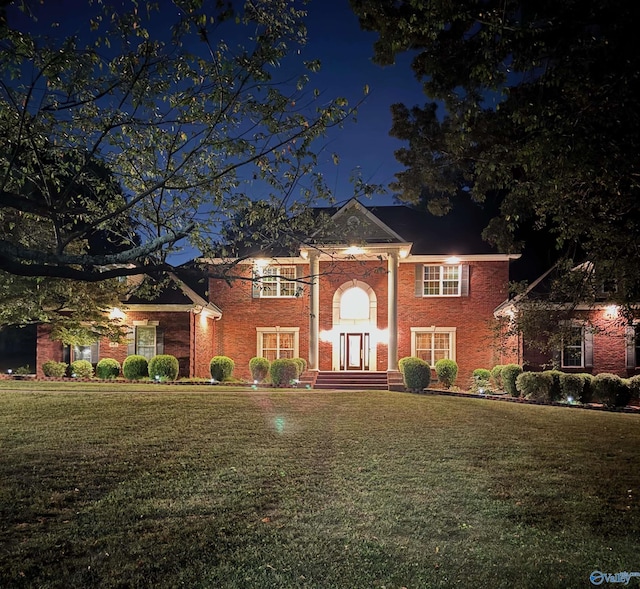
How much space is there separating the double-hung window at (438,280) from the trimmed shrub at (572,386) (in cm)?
710

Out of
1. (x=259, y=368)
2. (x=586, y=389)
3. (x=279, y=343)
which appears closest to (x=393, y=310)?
(x=279, y=343)

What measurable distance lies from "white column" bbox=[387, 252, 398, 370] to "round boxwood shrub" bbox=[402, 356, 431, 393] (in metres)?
1.99

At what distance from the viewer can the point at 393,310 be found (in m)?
23.5

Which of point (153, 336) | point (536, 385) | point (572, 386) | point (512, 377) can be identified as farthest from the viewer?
point (153, 336)

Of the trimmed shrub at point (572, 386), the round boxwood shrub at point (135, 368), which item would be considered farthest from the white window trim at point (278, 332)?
the trimmed shrub at point (572, 386)

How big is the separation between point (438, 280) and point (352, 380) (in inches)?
252

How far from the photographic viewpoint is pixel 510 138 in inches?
460

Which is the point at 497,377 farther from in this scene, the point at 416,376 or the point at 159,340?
the point at 159,340

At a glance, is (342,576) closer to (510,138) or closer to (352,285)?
(510,138)

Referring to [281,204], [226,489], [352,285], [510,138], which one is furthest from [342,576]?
[352,285]

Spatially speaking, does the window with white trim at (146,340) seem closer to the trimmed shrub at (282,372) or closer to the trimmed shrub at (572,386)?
the trimmed shrub at (282,372)

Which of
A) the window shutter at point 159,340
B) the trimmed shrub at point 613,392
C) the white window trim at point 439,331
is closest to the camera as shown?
the trimmed shrub at point 613,392

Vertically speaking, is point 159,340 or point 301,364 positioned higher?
point 159,340

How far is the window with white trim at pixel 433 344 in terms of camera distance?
24.7 m
